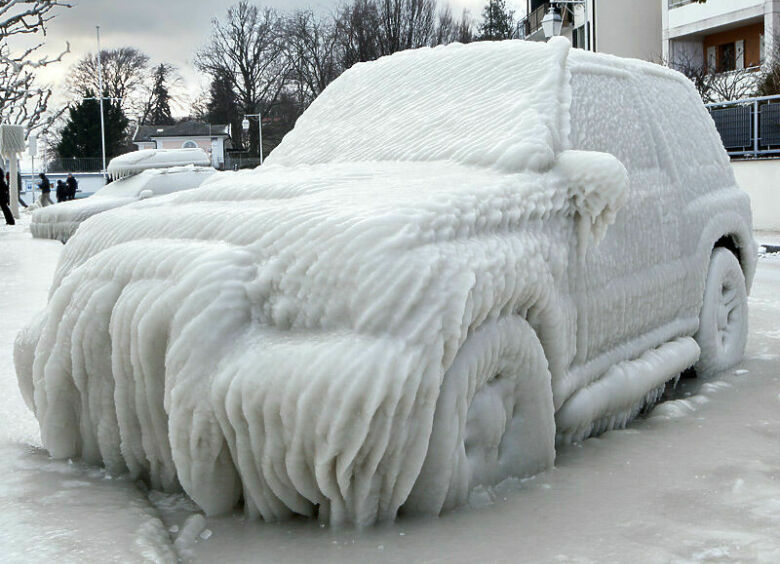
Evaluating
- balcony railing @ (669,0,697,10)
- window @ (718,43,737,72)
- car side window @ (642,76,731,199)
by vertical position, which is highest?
balcony railing @ (669,0,697,10)

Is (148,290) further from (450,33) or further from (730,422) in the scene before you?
(450,33)

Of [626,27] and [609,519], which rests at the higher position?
[626,27]

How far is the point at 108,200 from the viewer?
15.5m

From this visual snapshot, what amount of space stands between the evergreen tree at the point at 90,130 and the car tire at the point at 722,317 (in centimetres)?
6063

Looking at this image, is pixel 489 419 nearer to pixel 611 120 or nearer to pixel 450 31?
pixel 611 120

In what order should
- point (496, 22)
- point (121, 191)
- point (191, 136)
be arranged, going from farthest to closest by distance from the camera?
point (191, 136) → point (496, 22) → point (121, 191)

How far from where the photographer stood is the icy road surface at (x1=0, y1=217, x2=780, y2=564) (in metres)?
2.37

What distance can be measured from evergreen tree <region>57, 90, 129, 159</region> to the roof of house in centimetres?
601

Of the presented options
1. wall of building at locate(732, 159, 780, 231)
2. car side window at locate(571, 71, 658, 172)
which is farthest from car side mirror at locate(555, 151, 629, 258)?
wall of building at locate(732, 159, 780, 231)

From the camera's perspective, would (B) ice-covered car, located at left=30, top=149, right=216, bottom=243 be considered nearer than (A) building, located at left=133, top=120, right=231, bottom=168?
Yes

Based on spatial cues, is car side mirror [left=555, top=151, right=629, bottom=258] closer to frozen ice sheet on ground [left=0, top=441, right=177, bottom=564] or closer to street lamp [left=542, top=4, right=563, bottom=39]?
frozen ice sheet on ground [left=0, top=441, right=177, bottom=564]

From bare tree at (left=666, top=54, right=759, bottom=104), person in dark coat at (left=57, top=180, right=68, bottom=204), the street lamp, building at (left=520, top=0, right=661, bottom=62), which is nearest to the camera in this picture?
the street lamp

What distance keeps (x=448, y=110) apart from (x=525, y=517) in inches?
66.2

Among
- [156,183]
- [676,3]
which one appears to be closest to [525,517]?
[156,183]
